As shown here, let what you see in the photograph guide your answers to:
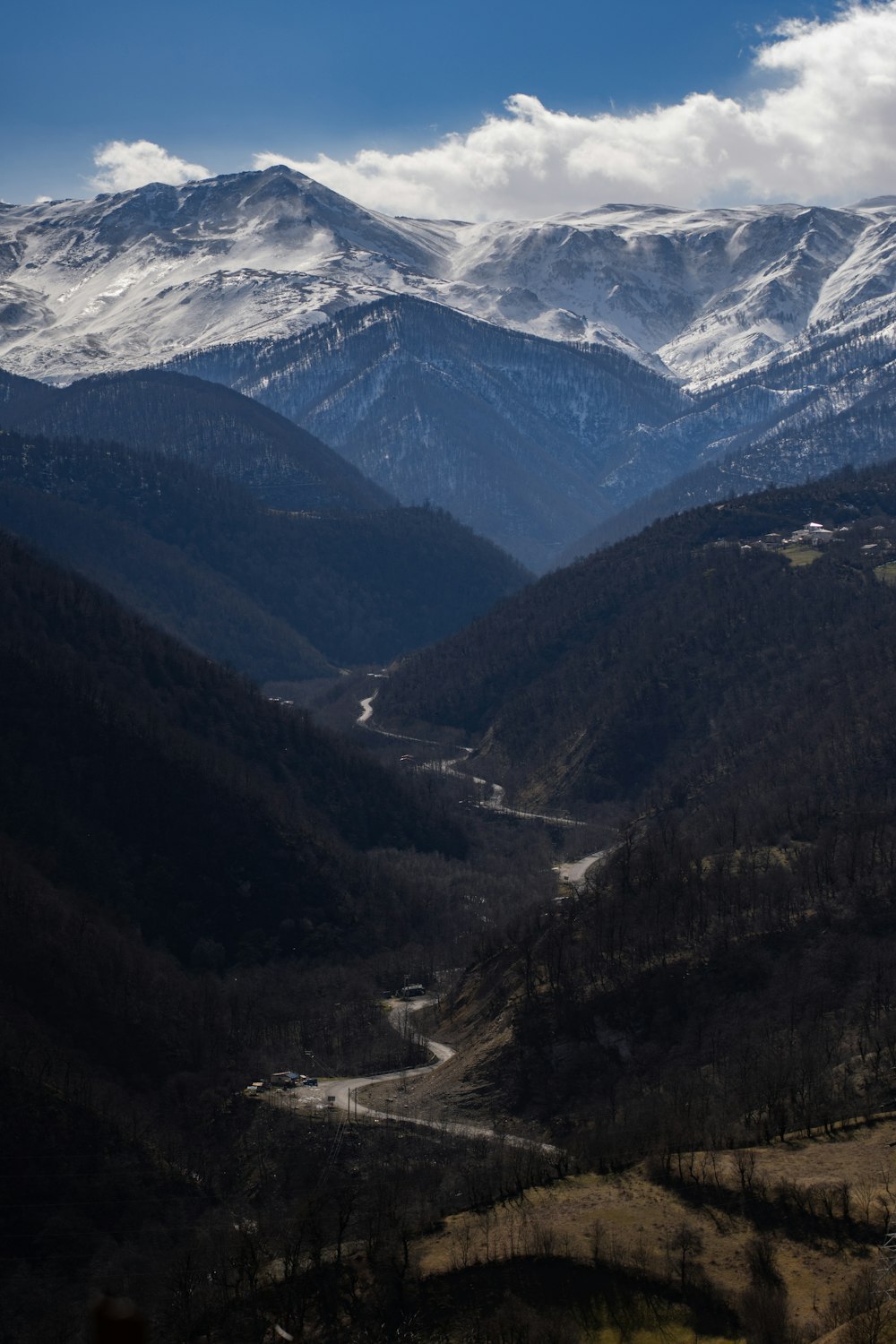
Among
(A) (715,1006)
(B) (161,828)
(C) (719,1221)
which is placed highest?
(B) (161,828)

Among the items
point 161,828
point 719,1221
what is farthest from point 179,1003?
point 719,1221

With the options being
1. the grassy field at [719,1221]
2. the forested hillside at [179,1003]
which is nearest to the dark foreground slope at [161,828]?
the forested hillside at [179,1003]

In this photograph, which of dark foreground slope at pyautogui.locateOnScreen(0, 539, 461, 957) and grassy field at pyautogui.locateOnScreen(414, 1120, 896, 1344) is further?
dark foreground slope at pyautogui.locateOnScreen(0, 539, 461, 957)

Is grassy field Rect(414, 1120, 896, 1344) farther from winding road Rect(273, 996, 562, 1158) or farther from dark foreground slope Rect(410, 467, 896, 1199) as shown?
winding road Rect(273, 996, 562, 1158)

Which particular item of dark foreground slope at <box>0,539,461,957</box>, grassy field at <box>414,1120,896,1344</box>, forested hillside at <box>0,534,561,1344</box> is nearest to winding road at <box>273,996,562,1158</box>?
forested hillside at <box>0,534,561,1344</box>

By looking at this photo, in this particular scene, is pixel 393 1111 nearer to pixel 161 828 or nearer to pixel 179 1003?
pixel 179 1003

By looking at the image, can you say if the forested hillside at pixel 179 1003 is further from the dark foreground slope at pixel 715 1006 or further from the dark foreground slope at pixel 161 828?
the dark foreground slope at pixel 715 1006

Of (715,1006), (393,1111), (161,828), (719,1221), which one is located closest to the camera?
(719,1221)

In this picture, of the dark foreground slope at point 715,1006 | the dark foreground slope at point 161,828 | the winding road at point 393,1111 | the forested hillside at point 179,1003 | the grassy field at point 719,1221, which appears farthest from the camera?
the dark foreground slope at point 161,828

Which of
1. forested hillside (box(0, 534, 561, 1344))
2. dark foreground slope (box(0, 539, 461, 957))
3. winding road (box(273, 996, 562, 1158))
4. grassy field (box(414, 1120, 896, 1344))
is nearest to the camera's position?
grassy field (box(414, 1120, 896, 1344))

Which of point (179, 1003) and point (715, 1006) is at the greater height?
point (715, 1006)

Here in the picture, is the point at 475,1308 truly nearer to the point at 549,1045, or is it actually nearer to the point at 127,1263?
the point at 127,1263
